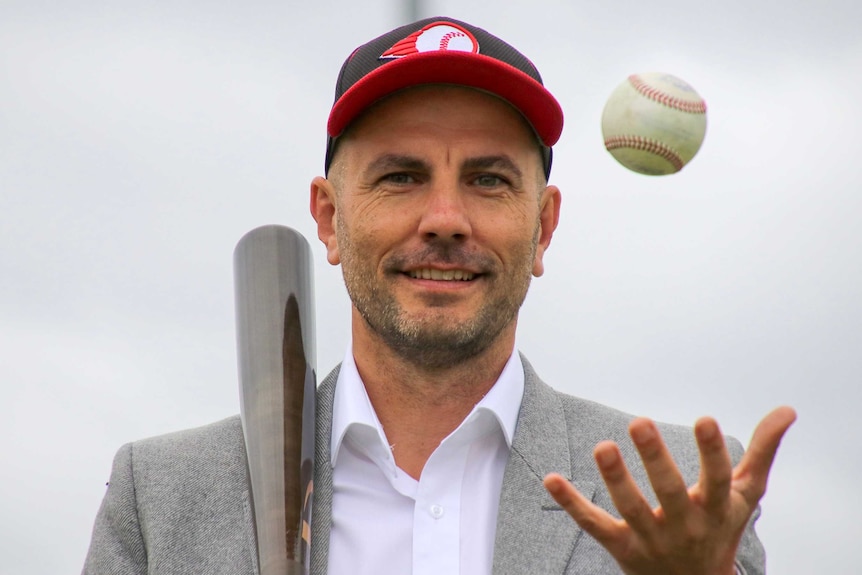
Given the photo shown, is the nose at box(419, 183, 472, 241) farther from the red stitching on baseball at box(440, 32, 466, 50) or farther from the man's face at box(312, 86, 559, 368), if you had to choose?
the red stitching on baseball at box(440, 32, 466, 50)

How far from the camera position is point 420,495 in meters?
3.61

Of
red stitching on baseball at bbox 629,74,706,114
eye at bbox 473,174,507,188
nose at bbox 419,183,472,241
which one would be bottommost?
nose at bbox 419,183,472,241

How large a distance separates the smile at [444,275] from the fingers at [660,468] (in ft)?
4.34

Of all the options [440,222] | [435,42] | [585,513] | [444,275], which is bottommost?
[585,513]

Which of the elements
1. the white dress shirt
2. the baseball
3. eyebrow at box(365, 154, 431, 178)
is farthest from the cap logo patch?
the white dress shirt

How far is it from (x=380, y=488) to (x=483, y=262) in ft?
2.42

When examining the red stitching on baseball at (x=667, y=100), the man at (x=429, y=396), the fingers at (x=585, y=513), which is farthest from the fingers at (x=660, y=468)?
the red stitching on baseball at (x=667, y=100)

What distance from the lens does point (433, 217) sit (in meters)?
3.71

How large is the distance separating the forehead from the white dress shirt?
75cm

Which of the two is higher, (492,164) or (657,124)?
(657,124)

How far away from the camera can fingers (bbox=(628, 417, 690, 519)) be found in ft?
7.97

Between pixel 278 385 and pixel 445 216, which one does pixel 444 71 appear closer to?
pixel 445 216

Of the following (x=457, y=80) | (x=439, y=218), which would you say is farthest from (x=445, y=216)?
(x=457, y=80)

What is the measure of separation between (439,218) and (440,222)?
1 cm
